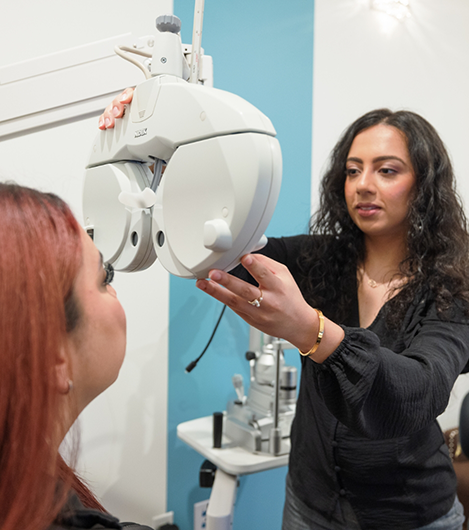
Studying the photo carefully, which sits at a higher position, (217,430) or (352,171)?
(352,171)

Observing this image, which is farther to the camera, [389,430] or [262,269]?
[389,430]

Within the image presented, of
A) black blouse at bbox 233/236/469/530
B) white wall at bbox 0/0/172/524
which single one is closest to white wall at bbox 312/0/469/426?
white wall at bbox 0/0/172/524

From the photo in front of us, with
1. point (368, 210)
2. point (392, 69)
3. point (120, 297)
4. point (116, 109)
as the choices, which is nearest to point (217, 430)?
point (120, 297)

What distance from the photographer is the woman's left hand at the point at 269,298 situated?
1.73ft

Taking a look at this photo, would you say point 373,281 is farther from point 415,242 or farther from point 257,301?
point 257,301

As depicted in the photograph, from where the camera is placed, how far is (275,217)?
1.84 meters

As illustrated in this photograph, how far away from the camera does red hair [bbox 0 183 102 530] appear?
49cm

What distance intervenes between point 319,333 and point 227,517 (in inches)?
36.2

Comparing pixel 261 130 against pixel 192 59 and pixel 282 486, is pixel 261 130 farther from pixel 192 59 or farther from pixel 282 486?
pixel 282 486

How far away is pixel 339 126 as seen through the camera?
1980mm

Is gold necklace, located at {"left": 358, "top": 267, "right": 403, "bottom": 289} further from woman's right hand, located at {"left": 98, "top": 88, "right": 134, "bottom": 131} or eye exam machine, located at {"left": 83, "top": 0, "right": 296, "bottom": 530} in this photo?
woman's right hand, located at {"left": 98, "top": 88, "right": 134, "bottom": 131}

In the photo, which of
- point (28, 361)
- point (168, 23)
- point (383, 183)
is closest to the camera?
point (28, 361)

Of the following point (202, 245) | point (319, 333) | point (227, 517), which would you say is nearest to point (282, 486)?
point (227, 517)

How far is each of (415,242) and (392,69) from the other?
4.62ft
